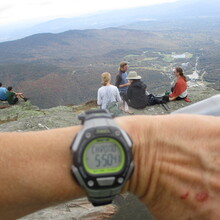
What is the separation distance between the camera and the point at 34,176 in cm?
161

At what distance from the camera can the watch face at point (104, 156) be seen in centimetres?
165

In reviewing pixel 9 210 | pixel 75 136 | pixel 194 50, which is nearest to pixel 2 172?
pixel 9 210

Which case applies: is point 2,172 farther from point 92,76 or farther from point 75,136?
point 92,76

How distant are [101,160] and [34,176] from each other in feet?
1.46

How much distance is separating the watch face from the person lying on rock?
13cm

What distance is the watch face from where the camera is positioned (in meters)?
1.65

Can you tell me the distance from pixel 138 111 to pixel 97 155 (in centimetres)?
969

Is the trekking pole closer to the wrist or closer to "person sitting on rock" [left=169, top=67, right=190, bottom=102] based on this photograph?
the wrist

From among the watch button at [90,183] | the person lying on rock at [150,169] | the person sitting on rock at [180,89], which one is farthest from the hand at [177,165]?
the person sitting on rock at [180,89]

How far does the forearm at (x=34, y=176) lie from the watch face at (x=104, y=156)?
0.46ft

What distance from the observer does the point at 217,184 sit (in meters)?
1.58

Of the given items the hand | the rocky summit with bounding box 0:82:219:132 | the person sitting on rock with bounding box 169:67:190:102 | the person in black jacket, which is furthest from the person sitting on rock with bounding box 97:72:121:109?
the hand

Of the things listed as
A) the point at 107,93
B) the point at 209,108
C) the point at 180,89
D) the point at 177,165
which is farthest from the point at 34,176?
the point at 180,89

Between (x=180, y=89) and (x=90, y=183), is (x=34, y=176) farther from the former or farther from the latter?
(x=180, y=89)
